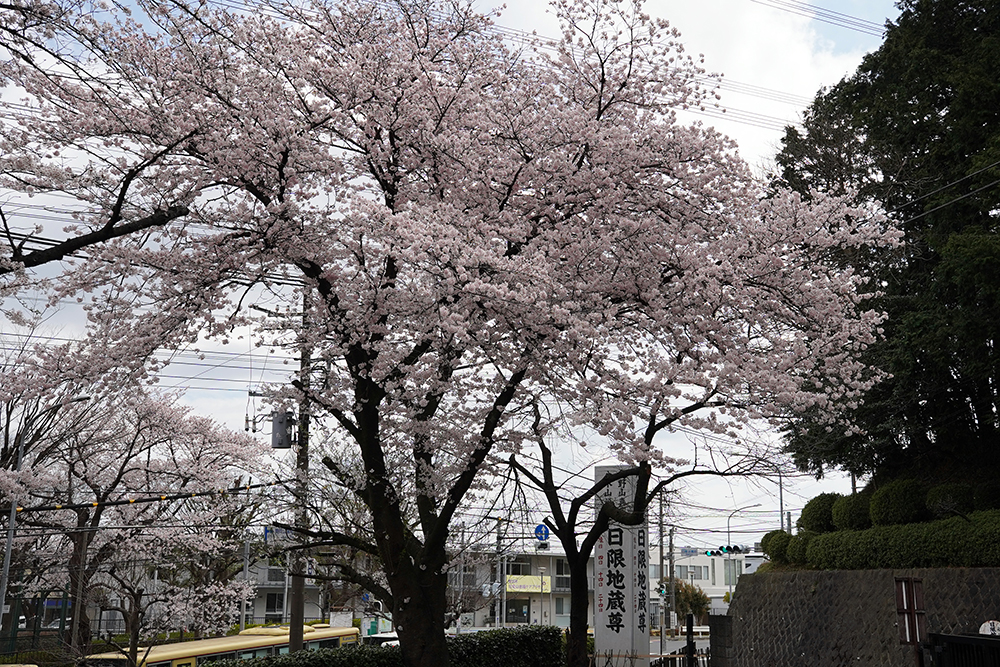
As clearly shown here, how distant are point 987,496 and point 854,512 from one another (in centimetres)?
327

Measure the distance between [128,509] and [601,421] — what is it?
18.9 meters

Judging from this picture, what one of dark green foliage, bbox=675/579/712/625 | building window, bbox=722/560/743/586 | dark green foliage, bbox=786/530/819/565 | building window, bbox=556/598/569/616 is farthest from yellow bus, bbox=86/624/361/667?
building window, bbox=722/560/743/586

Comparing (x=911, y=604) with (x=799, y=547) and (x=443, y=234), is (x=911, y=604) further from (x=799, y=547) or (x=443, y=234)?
(x=799, y=547)

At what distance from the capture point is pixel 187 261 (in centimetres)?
996

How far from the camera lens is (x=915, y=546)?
51.3ft

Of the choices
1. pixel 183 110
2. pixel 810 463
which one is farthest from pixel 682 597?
pixel 183 110

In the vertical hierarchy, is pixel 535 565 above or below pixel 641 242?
below

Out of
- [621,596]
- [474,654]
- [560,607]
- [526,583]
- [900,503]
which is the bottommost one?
[560,607]

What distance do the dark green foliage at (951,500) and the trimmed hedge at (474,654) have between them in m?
9.98

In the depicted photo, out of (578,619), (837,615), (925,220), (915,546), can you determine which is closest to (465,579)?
(837,615)

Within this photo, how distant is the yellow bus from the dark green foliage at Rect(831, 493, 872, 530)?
12.0 metres

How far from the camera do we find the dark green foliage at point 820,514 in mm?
20156

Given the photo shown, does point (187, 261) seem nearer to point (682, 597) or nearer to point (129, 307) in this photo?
point (129, 307)

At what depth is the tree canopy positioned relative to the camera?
15336 mm
